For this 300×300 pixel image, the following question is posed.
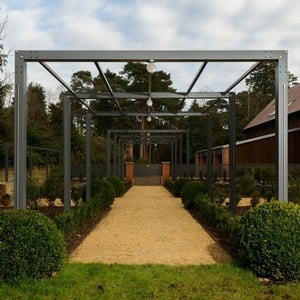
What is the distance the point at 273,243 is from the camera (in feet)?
16.1

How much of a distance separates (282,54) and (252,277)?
2.91 m

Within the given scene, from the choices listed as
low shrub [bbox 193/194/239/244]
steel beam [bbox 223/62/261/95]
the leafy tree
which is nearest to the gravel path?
low shrub [bbox 193/194/239/244]

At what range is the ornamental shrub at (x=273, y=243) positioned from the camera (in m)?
4.86

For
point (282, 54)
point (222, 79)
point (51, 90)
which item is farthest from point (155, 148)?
point (282, 54)

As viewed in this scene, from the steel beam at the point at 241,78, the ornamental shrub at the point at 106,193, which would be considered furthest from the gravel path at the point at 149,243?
the steel beam at the point at 241,78

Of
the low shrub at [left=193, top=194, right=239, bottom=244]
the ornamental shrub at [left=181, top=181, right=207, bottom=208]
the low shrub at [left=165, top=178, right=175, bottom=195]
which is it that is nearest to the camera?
the low shrub at [left=193, top=194, right=239, bottom=244]

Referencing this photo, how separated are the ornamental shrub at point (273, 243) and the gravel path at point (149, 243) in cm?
96

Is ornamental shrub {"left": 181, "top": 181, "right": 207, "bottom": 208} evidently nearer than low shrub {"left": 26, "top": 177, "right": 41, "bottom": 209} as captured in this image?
No

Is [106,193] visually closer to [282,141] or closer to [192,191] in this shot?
[192,191]

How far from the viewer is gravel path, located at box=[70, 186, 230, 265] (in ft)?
19.9

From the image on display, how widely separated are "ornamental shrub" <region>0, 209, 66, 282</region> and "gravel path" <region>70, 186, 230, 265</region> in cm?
117

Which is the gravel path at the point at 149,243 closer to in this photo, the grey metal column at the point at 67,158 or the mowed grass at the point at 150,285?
the mowed grass at the point at 150,285

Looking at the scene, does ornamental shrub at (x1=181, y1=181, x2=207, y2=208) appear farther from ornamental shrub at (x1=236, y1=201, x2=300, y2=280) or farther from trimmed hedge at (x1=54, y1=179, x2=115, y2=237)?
ornamental shrub at (x1=236, y1=201, x2=300, y2=280)

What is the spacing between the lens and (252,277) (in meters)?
4.95
